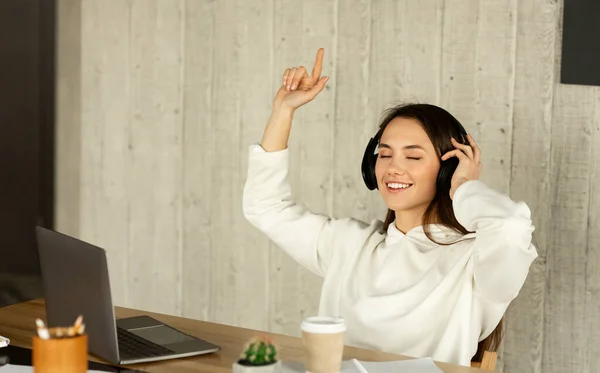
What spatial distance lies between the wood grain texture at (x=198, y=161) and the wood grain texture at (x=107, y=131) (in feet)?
1.00

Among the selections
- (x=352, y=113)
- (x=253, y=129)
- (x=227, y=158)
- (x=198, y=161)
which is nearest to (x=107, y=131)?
(x=198, y=161)

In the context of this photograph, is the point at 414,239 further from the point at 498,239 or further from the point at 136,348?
the point at 136,348

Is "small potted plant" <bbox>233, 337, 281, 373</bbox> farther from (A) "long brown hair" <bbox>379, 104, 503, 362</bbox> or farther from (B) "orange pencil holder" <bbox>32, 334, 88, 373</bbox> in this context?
(A) "long brown hair" <bbox>379, 104, 503, 362</bbox>

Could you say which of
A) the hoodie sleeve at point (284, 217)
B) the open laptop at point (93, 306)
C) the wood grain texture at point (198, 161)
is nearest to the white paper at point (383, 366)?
the open laptop at point (93, 306)

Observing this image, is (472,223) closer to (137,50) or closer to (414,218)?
(414,218)

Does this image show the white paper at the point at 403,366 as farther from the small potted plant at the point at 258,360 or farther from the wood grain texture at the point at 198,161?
the wood grain texture at the point at 198,161

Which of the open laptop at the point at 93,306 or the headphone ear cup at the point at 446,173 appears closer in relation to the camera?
the open laptop at the point at 93,306

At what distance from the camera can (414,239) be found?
2109mm

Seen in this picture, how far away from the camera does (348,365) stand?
5.19 ft

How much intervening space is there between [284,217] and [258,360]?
0.90m

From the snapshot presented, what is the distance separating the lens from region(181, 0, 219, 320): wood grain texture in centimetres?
325

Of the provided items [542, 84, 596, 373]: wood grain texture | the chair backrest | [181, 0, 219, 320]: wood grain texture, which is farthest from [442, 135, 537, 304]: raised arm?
[181, 0, 219, 320]: wood grain texture

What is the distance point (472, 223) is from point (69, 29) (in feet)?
7.48

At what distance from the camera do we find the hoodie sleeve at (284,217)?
2232 mm
